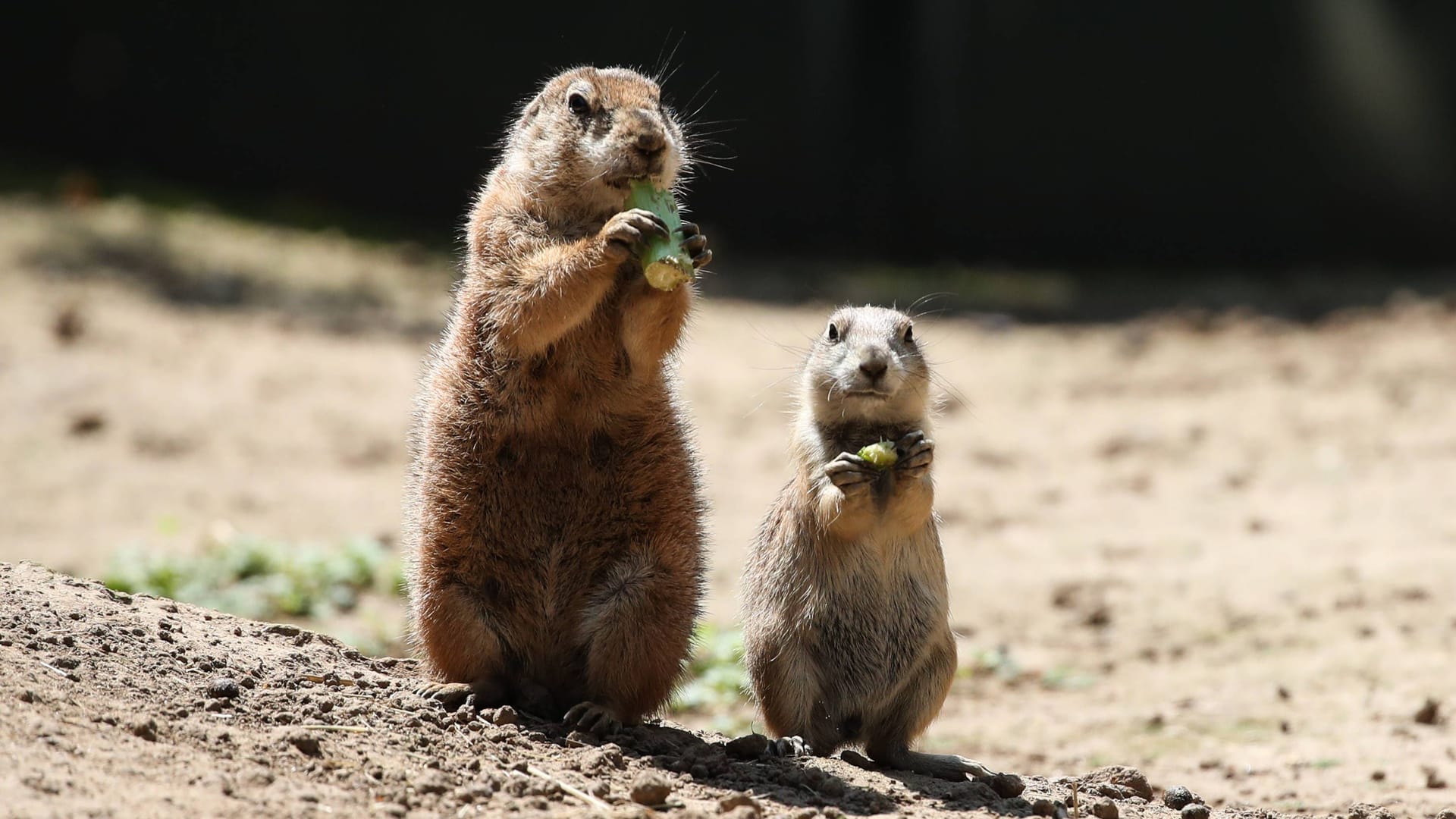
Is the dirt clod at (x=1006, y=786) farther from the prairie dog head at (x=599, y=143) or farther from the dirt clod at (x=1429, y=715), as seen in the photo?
the dirt clod at (x=1429, y=715)

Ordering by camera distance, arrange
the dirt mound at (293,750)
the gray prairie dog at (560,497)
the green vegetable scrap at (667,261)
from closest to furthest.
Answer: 1. the dirt mound at (293,750)
2. the green vegetable scrap at (667,261)
3. the gray prairie dog at (560,497)

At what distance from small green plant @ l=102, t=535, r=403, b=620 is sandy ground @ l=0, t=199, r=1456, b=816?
41cm

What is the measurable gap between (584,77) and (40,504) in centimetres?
580

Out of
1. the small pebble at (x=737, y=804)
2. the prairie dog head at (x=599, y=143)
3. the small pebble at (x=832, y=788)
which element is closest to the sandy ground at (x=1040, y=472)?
the small pebble at (x=737, y=804)

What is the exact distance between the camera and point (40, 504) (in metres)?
9.21

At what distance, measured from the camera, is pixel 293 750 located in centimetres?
397

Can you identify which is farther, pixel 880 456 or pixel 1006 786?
pixel 880 456

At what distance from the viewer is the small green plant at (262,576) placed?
26.1ft

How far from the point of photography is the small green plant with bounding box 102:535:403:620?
26.1ft

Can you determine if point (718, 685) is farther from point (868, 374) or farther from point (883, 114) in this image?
point (883, 114)

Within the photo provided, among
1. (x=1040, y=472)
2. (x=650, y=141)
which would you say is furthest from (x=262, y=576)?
(x=1040, y=472)

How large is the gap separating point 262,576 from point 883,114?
1052cm

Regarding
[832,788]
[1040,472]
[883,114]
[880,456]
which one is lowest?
[832,788]

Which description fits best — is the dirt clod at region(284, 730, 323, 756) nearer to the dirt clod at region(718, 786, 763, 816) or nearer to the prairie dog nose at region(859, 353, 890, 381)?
the dirt clod at region(718, 786, 763, 816)
